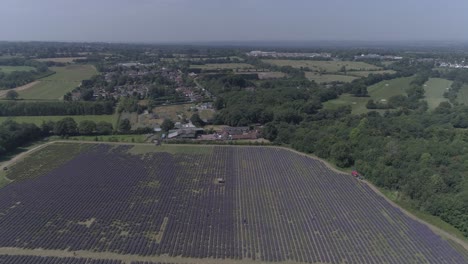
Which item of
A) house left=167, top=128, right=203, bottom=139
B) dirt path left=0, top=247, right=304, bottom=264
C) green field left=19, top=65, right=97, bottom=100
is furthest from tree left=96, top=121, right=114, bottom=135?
dirt path left=0, top=247, right=304, bottom=264

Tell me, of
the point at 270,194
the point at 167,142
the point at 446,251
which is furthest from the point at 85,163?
the point at 446,251

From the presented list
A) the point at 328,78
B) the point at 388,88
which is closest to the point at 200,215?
the point at 388,88

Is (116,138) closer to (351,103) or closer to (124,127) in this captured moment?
(124,127)

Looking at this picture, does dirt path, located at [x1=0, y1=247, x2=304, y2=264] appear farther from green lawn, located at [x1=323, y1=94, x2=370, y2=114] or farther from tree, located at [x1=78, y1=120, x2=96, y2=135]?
green lawn, located at [x1=323, y1=94, x2=370, y2=114]

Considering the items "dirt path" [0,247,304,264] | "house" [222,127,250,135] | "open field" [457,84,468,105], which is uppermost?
"open field" [457,84,468,105]

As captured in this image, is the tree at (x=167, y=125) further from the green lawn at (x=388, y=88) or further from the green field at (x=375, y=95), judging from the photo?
the green lawn at (x=388, y=88)

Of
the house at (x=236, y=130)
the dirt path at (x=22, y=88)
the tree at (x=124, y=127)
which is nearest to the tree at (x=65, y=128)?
the tree at (x=124, y=127)
